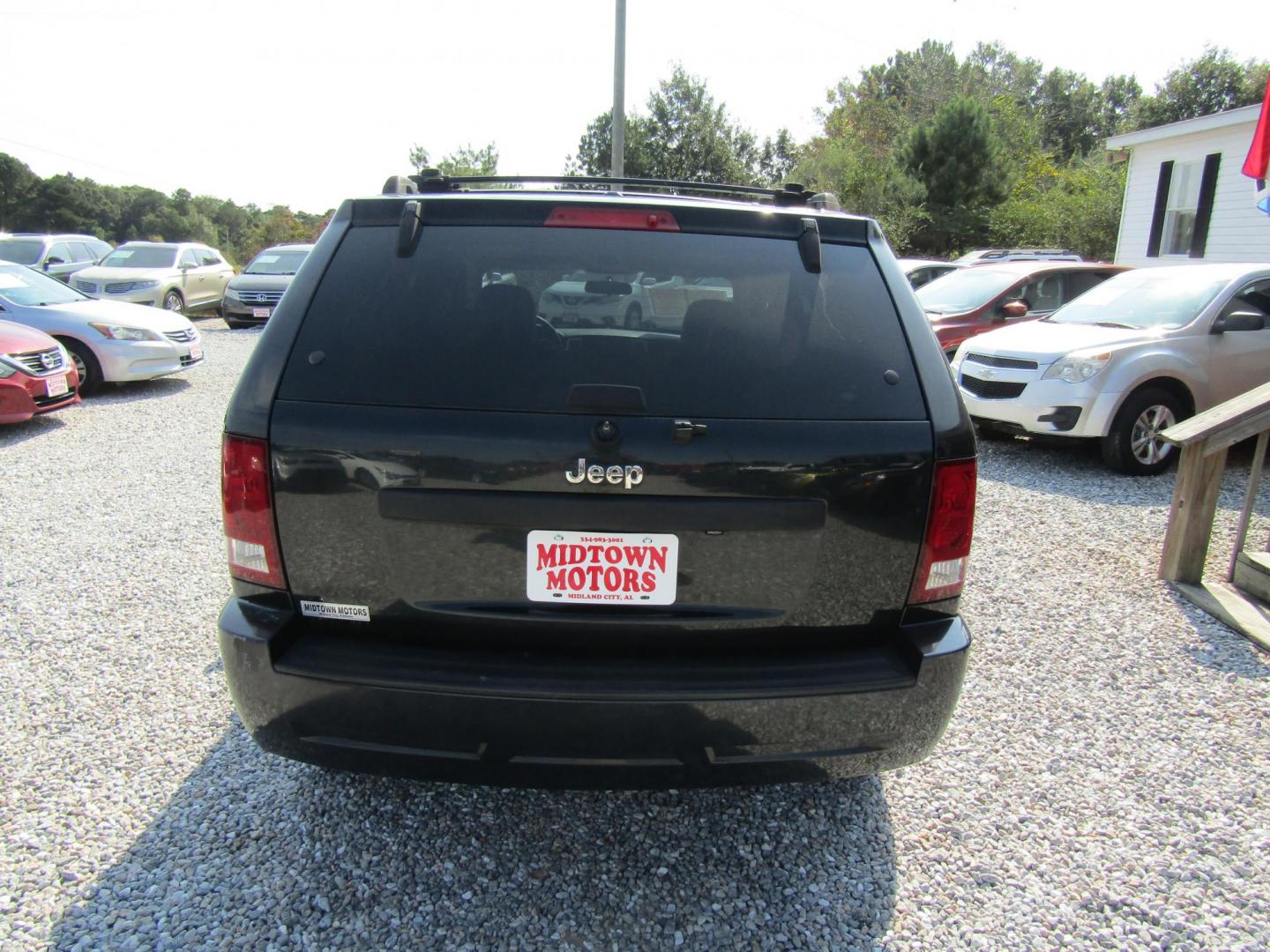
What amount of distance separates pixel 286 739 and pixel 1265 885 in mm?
2700

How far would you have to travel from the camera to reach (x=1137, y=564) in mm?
5055

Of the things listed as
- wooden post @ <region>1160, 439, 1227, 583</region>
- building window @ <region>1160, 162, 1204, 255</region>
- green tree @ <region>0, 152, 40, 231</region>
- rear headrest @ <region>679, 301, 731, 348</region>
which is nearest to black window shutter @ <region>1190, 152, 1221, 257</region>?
building window @ <region>1160, 162, 1204, 255</region>

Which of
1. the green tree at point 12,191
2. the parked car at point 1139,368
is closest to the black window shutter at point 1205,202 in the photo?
the parked car at point 1139,368

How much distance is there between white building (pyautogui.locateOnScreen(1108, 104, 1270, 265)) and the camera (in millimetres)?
16359

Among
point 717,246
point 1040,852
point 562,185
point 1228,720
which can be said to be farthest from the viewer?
point 562,185

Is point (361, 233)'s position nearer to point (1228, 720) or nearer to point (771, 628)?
point (771, 628)

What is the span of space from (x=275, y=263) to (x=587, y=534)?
59.0 feet

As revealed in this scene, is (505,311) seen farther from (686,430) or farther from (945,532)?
(945,532)

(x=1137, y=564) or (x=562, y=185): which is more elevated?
(x=562, y=185)

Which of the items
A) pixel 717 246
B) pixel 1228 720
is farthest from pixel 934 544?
pixel 1228 720

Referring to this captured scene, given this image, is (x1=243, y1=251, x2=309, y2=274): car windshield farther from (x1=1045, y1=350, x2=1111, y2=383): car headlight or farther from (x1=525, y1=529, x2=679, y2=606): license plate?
(x1=525, y1=529, x2=679, y2=606): license plate

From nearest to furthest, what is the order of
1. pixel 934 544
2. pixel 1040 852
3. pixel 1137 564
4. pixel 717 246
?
1. pixel 934 544
2. pixel 717 246
3. pixel 1040 852
4. pixel 1137 564

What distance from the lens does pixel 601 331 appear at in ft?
7.75

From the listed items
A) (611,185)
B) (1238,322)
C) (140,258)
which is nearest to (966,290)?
(1238,322)
